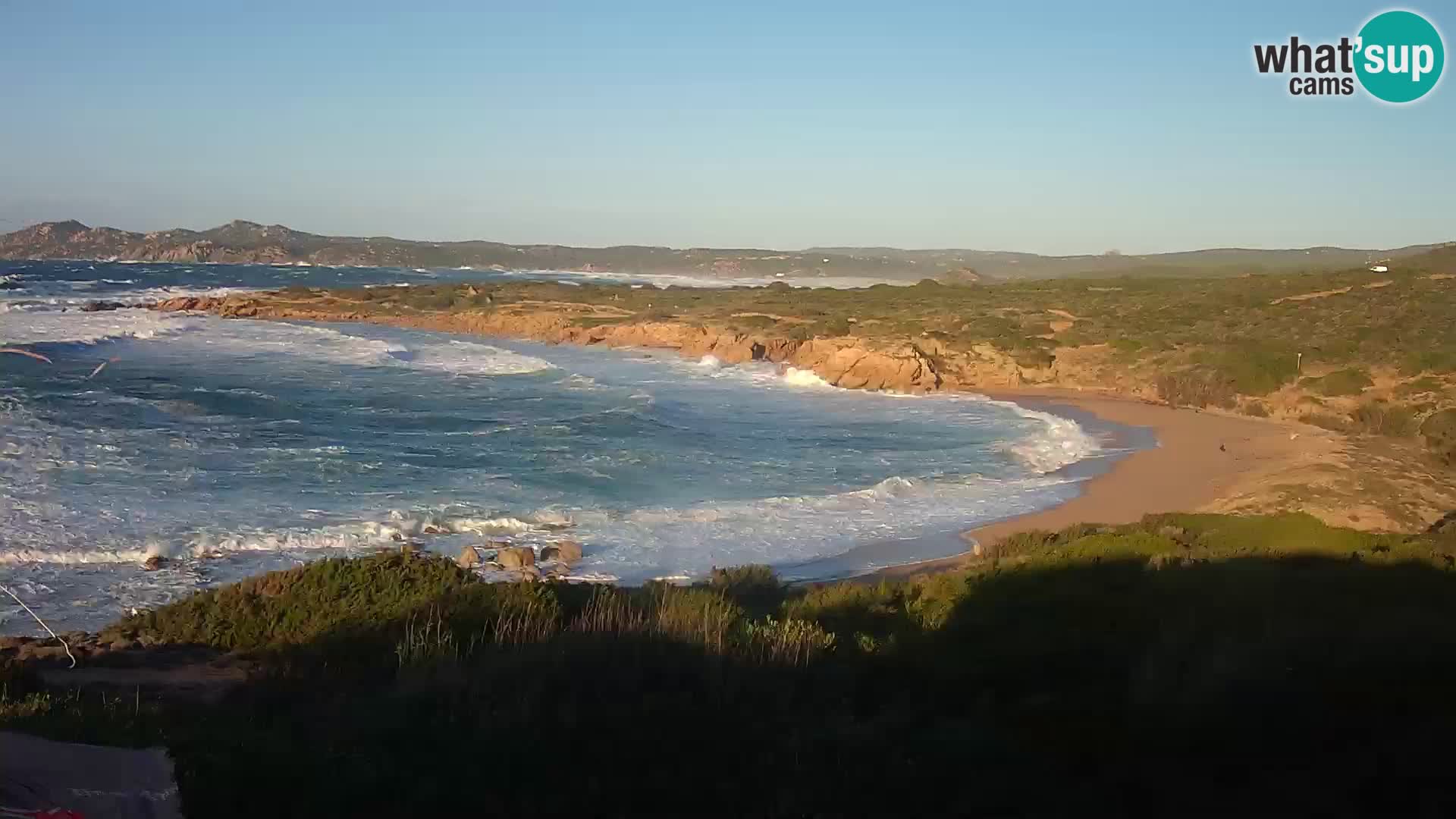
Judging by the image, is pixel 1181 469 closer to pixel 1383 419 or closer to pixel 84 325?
pixel 1383 419

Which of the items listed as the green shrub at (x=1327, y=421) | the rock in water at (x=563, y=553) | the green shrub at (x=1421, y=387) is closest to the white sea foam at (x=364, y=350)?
the rock in water at (x=563, y=553)

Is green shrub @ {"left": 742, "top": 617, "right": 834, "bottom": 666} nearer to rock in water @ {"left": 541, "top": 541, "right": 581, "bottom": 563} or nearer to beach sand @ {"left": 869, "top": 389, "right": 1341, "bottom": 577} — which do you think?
beach sand @ {"left": 869, "top": 389, "right": 1341, "bottom": 577}

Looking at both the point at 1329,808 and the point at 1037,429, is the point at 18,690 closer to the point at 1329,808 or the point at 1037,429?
the point at 1329,808

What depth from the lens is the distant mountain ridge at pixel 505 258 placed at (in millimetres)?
140375

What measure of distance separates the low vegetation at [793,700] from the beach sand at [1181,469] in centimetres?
576

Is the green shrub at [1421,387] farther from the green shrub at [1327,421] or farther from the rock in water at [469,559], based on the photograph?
the rock in water at [469,559]

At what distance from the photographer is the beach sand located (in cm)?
1821

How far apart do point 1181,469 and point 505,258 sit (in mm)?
177209

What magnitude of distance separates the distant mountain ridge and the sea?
297ft

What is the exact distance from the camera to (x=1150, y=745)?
21.2 feet

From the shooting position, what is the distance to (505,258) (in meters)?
191

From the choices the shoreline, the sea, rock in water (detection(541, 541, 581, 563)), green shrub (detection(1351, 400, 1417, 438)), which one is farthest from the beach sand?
rock in water (detection(541, 541, 581, 563))

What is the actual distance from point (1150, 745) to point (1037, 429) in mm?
24003

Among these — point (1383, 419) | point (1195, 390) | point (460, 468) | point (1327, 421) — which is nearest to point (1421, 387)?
point (1327, 421)
